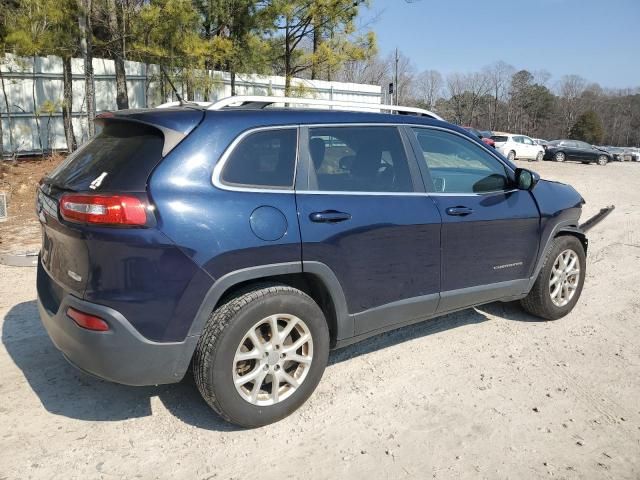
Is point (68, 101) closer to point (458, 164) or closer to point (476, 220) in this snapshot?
point (458, 164)

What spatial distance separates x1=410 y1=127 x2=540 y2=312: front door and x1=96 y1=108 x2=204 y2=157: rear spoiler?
158cm

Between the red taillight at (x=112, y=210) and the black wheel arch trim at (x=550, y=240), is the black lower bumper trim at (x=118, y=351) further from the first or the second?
the black wheel arch trim at (x=550, y=240)

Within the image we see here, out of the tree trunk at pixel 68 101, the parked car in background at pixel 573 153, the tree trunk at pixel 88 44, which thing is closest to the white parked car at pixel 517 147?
the parked car in background at pixel 573 153

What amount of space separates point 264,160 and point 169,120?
55 centimetres

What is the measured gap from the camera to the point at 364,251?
10.4ft

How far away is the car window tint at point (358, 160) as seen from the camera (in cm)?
316

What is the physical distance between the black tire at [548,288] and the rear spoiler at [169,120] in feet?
10.3

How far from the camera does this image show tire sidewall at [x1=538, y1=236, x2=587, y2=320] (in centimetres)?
439

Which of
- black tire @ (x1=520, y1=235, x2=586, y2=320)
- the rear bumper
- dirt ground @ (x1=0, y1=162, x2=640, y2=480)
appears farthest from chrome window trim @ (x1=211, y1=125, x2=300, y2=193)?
black tire @ (x1=520, y1=235, x2=586, y2=320)

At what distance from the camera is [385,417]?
3.05 meters

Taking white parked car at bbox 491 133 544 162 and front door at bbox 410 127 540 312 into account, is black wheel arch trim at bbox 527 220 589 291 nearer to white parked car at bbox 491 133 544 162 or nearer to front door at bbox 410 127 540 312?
front door at bbox 410 127 540 312

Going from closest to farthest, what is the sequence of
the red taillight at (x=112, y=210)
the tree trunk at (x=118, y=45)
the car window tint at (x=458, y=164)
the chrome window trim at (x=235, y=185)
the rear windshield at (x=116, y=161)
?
1. the red taillight at (x=112, y=210)
2. the rear windshield at (x=116, y=161)
3. the chrome window trim at (x=235, y=185)
4. the car window tint at (x=458, y=164)
5. the tree trunk at (x=118, y=45)

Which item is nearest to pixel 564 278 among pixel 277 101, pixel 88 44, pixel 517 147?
pixel 277 101

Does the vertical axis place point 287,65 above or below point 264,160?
above
